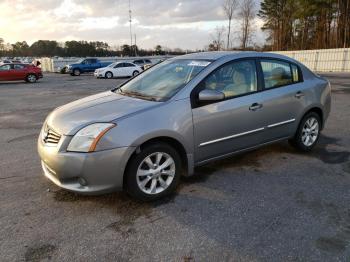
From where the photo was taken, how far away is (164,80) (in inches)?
165

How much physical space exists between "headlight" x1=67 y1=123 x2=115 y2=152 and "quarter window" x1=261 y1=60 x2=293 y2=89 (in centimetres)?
242

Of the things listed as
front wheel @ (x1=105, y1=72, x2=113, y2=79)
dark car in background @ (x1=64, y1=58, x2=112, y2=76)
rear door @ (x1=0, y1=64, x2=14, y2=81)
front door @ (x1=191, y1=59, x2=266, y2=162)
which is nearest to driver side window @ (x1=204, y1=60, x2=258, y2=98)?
front door @ (x1=191, y1=59, x2=266, y2=162)

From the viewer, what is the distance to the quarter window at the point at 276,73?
4422mm

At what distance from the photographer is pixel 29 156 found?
16.8 feet

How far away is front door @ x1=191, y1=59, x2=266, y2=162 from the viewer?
12.3ft

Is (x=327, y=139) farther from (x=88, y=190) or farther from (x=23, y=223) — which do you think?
(x=23, y=223)

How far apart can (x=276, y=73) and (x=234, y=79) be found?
2.92 feet

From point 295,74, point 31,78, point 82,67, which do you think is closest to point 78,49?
point 82,67

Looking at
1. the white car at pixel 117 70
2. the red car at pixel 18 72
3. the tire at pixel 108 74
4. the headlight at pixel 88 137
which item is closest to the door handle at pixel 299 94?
the headlight at pixel 88 137

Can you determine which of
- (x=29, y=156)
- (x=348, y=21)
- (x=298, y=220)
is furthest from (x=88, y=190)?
(x=348, y=21)

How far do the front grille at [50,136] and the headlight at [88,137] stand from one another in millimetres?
239

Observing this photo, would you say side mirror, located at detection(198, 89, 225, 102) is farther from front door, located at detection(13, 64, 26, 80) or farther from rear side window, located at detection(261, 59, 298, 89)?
front door, located at detection(13, 64, 26, 80)

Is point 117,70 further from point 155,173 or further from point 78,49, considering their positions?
point 78,49

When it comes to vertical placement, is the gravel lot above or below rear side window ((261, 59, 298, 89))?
below
